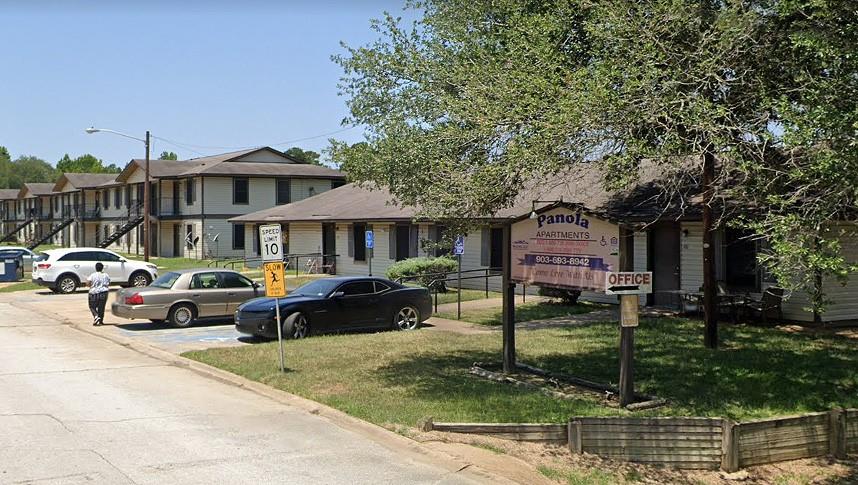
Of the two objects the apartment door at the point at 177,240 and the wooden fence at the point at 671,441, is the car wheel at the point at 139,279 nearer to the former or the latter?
the apartment door at the point at 177,240

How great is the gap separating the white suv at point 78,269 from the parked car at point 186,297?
11.6 meters

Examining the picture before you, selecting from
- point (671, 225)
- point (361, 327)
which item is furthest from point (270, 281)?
point (671, 225)

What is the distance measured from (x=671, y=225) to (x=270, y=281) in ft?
40.0

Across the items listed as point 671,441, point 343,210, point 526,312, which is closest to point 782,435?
point 671,441

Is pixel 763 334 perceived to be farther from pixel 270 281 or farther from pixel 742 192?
pixel 270 281

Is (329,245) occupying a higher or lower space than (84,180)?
lower

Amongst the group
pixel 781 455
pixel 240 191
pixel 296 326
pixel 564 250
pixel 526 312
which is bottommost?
pixel 781 455

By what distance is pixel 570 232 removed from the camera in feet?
38.8

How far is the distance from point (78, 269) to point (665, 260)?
21.6m

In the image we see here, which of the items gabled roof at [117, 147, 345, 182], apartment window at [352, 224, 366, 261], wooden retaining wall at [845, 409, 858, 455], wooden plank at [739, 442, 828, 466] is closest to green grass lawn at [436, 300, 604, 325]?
wooden retaining wall at [845, 409, 858, 455]

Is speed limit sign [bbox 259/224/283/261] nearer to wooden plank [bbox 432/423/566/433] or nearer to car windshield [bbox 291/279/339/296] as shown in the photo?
car windshield [bbox 291/279/339/296]

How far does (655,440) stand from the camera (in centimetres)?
879

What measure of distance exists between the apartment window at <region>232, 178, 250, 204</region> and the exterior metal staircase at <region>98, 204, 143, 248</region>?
8.97 meters

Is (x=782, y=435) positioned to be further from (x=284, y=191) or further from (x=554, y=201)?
(x=284, y=191)
